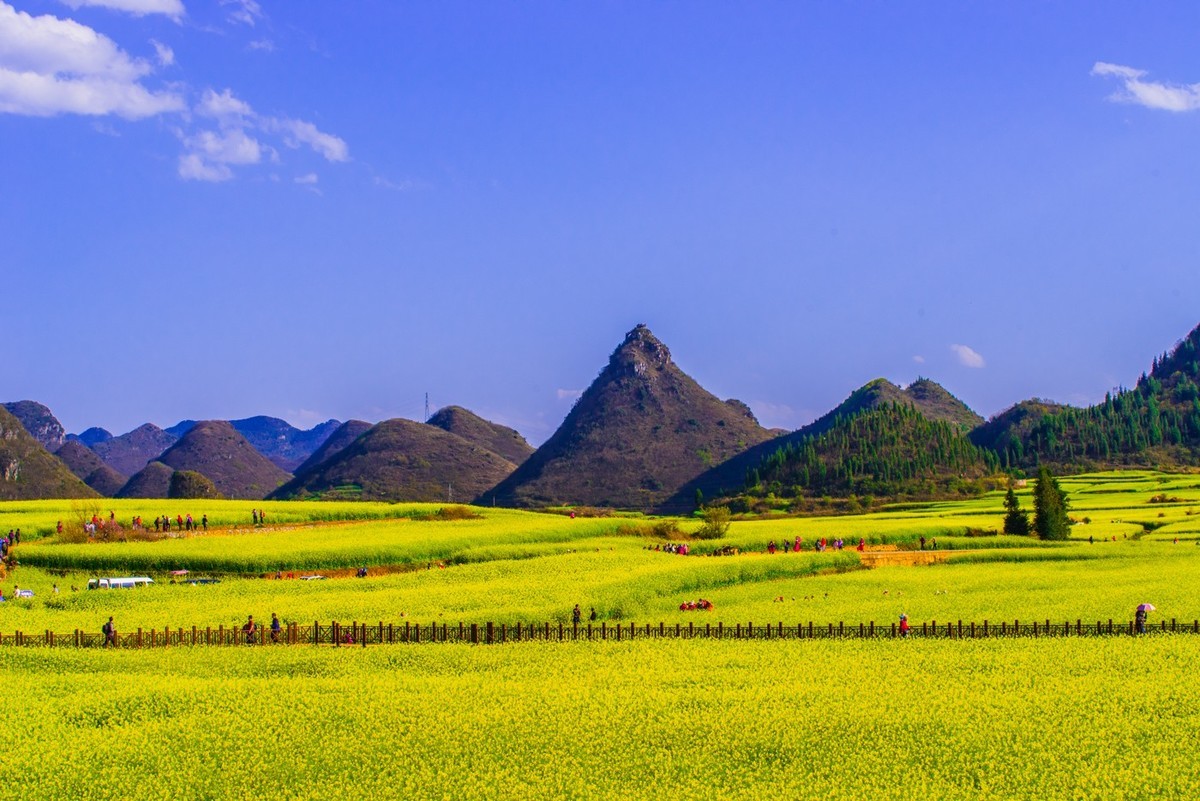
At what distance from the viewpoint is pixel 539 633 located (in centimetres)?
5622

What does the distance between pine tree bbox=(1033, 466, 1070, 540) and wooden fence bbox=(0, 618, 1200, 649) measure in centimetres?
3694

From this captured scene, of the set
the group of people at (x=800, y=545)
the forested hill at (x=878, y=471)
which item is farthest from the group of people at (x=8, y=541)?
the forested hill at (x=878, y=471)

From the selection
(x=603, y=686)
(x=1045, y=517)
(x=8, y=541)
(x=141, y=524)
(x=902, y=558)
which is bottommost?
(x=603, y=686)

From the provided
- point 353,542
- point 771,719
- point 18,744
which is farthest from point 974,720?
point 353,542

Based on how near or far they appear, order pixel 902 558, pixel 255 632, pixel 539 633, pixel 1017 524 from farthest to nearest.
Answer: pixel 1017 524, pixel 902 558, pixel 539 633, pixel 255 632

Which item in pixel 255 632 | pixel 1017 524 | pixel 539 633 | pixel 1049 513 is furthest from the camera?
pixel 1017 524

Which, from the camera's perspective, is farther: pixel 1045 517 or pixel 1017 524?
pixel 1017 524

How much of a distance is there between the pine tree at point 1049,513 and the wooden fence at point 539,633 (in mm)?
36937

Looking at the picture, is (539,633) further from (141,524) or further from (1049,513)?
(1049,513)

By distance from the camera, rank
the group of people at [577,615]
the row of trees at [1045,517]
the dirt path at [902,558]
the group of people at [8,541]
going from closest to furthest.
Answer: the group of people at [577,615] < the group of people at [8,541] < the dirt path at [902,558] < the row of trees at [1045,517]

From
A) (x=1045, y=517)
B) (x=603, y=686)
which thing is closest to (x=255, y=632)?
(x=603, y=686)

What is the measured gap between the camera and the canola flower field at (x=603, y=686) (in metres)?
35.2

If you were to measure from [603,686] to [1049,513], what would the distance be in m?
60.5

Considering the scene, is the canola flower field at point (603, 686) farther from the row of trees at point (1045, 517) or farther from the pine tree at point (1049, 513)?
the row of trees at point (1045, 517)
